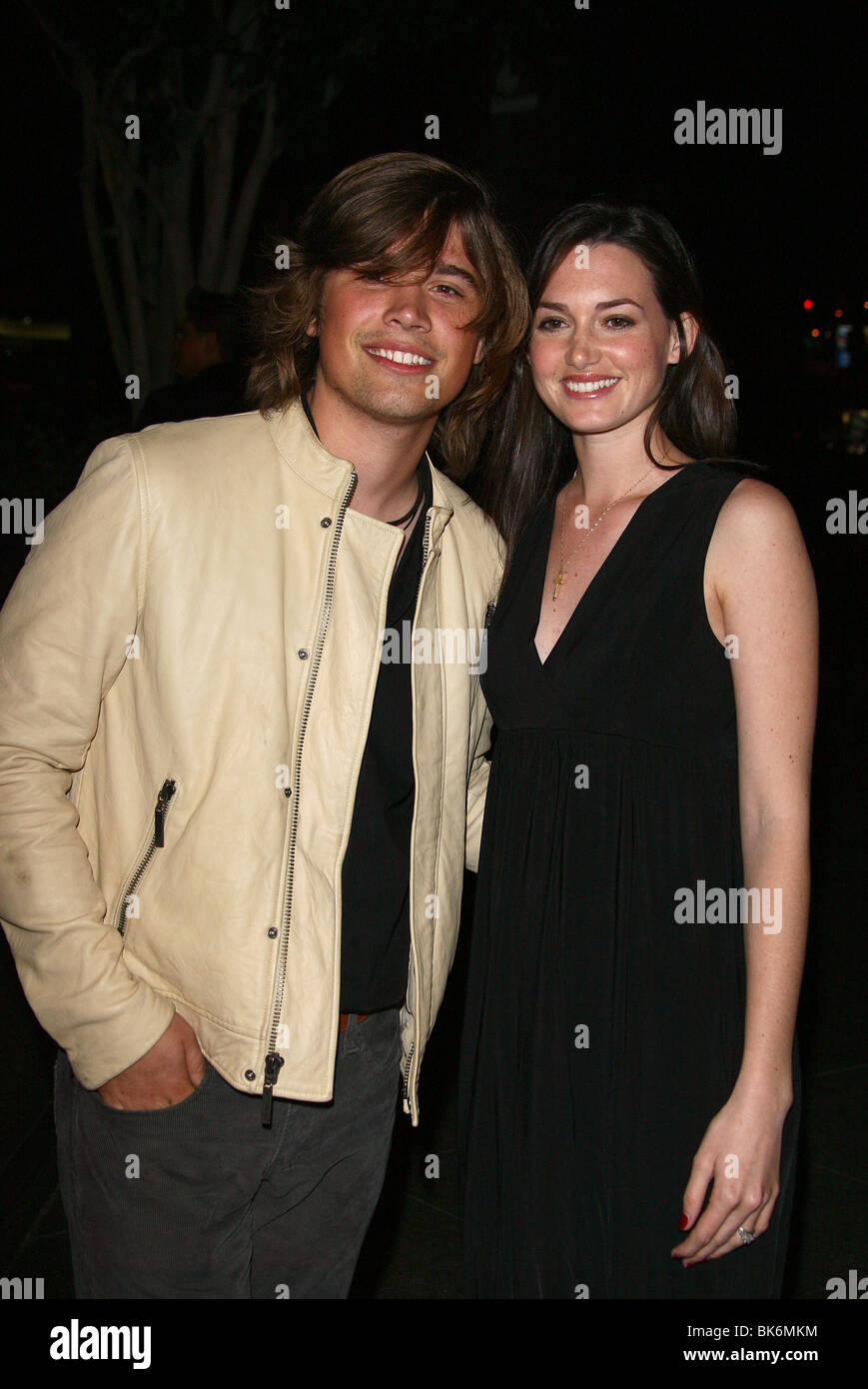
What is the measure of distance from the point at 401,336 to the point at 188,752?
1.01 meters

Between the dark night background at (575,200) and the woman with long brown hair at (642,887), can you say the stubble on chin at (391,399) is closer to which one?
the woman with long brown hair at (642,887)

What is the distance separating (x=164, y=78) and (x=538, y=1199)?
9021mm

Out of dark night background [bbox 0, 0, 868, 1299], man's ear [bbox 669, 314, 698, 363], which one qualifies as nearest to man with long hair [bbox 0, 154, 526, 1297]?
man's ear [bbox 669, 314, 698, 363]

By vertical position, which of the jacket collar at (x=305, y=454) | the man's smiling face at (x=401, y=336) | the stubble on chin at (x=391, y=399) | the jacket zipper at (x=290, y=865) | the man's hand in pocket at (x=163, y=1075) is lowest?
the man's hand in pocket at (x=163, y=1075)

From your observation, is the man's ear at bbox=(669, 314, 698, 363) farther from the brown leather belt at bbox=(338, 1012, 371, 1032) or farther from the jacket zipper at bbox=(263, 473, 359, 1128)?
the brown leather belt at bbox=(338, 1012, 371, 1032)

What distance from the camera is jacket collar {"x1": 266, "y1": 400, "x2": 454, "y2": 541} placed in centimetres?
258

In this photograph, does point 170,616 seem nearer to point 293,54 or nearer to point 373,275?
point 373,275

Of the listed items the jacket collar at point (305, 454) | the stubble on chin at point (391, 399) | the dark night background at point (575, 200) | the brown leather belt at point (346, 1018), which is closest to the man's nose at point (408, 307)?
the stubble on chin at point (391, 399)

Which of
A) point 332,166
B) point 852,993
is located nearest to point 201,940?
point 852,993

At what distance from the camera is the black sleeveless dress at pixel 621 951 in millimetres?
2475

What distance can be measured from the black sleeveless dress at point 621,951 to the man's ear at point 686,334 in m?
0.37

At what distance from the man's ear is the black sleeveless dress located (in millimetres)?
366

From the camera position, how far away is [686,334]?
287cm

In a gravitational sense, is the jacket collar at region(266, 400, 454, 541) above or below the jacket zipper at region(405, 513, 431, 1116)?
above
